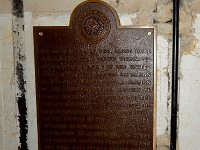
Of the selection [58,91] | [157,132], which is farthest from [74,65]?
[157,132]

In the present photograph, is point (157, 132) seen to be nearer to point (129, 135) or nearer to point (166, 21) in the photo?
point (129, 135)

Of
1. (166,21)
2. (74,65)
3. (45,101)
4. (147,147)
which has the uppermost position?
(166,21)

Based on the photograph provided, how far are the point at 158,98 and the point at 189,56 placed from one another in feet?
1.45

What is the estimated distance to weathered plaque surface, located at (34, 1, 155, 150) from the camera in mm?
2275

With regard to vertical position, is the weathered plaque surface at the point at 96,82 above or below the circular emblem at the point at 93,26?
below

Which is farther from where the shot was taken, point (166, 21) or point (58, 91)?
point (58, 91)

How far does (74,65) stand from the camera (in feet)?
7.70

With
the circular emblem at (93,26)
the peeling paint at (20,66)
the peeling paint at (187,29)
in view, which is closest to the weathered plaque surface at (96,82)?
the circular emblem at (93,26)

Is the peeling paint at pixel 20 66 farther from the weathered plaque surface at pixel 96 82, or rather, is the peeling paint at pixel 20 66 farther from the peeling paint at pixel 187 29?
the peeling paint at pixel 187 29

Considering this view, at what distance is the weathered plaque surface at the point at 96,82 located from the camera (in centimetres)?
228

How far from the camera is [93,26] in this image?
229 cm

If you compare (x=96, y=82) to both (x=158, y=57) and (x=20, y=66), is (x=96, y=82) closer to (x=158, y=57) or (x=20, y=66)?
(x=158, y=57)

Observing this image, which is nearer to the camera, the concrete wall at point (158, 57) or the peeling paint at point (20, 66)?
the concrete wall at point (158, 57)

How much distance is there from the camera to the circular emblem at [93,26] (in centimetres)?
227
